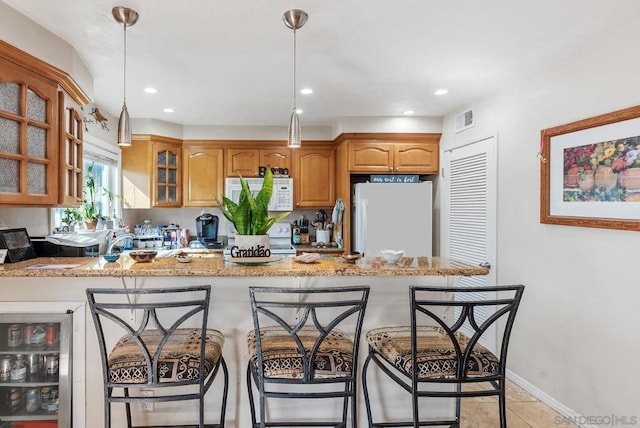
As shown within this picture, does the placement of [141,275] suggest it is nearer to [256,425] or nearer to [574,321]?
[256,425]

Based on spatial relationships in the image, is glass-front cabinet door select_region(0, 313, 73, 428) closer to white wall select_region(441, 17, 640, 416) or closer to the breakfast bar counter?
the breakfast bar counter

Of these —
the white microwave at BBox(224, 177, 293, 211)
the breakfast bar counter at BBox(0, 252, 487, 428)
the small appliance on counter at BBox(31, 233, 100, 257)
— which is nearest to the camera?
the breakfast bar counter at BBox(0, 252, 487, 428)

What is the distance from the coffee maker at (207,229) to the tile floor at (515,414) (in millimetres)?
3321

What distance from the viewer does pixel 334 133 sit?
4793mm

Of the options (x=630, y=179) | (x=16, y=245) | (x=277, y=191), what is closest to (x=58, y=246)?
A: (x=16, y=245)

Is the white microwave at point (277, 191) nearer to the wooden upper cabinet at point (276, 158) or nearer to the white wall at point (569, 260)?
the wooden upper cabinet at point (276, 158)

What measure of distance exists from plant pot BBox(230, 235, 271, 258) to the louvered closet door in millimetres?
2197

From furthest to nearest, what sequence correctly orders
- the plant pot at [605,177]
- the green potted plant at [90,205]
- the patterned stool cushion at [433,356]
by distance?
1. the green potted plant at [90,205]
2. the plant pot at [605,177]
3. the patterned stool cushion at [433,356]

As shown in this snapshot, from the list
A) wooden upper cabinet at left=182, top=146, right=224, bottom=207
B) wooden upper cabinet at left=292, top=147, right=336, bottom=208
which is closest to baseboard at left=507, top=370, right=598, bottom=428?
wooden upper cabinet at left=292, top=147, right=336, bottom=208

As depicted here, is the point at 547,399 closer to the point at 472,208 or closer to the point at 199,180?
the point at 472,208

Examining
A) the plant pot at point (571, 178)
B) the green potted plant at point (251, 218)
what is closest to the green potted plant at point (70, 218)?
the green potted plant at point (251, 218)

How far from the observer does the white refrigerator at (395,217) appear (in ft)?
13.4

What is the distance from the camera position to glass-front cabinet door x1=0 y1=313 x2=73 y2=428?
6.61 ft

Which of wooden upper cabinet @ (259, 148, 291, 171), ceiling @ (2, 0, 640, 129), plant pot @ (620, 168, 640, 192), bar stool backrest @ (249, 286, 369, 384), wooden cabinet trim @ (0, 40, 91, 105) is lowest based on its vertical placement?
bar stool backrest @ (249, 286, 369, 384)
